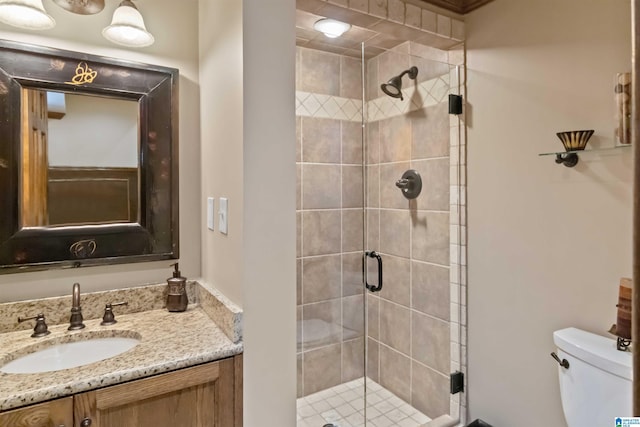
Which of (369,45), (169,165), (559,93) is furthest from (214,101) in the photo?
(559,93)

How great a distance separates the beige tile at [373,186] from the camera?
245cm

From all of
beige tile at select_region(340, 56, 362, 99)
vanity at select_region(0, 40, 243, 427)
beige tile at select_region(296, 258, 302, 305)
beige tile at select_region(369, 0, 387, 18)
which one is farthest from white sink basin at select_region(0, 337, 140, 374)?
beige tile at select_region(340, 56, 362, 99)

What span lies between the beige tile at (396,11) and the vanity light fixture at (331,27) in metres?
0.23

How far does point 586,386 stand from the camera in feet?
4.34

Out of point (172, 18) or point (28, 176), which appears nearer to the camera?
point (28, 176)

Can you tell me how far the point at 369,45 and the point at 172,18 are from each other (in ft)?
3.89

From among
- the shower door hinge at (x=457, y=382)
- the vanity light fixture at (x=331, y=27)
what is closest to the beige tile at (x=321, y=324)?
the shower door hinge at (x=457, y=382)

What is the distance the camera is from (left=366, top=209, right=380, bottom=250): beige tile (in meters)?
2.48

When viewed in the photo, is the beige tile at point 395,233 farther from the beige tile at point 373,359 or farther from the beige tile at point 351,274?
the beige tile at point 373,359

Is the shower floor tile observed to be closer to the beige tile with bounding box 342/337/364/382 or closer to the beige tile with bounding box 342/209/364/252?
the beige tile with bounding box 342/337/364/382

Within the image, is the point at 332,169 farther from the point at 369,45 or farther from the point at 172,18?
the point at 172,18

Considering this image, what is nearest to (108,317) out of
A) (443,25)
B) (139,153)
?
(139,153)

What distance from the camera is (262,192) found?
1267 mm

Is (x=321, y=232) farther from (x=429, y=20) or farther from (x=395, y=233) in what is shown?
(x=429, y=20)
